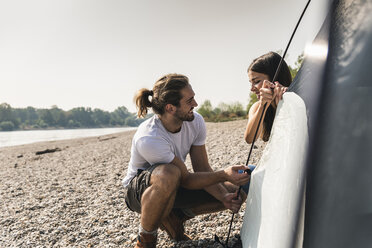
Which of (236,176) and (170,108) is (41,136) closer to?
(170,108)

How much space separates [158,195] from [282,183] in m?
1.16

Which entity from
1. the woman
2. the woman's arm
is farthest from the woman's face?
the woman's arm

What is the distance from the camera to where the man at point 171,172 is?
Answer: 7.90ft

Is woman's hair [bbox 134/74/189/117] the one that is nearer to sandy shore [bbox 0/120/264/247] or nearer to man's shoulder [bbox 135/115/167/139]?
man's shoulder [bbox 135/115/167/139]

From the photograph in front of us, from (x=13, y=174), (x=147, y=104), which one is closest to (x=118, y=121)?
(x=13, y=174)

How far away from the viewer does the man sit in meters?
2.41

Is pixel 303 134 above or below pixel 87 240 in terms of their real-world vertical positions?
above

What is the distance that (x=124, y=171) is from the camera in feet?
25.5

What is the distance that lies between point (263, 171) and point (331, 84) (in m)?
0.89

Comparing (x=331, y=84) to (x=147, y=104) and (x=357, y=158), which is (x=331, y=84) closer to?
(x=357, y=158)

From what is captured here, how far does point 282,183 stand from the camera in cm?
157

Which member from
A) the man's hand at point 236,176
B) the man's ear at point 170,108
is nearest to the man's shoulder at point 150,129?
the man's ear at point 170,108

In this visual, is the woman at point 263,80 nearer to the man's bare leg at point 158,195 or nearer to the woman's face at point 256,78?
the woman's face at point 256,78

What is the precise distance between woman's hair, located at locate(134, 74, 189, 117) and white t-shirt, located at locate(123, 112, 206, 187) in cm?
16
